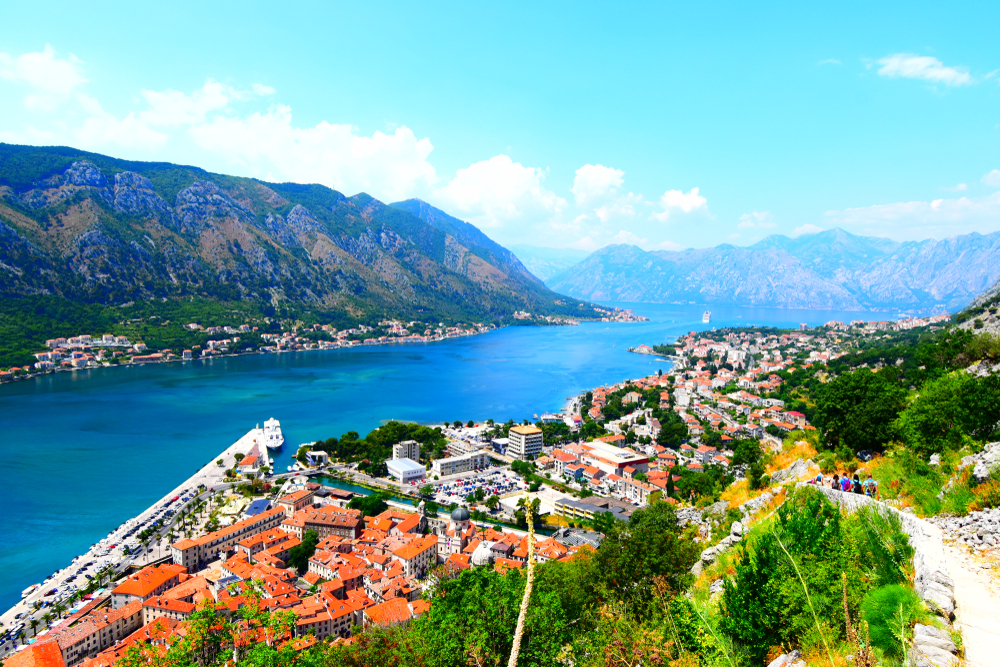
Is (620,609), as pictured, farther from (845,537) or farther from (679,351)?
(679,351)

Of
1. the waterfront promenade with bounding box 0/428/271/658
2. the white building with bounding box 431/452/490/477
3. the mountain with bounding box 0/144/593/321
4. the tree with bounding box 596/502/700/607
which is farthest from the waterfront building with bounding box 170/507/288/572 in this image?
the mountain with bounding box 0/144/593/321

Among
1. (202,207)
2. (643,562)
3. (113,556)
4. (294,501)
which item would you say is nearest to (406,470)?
(294,501)

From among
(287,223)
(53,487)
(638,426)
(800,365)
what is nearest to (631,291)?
(287,223)

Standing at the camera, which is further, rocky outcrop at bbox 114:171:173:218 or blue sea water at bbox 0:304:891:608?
rocky outcrop at bbox 114:171:173:218

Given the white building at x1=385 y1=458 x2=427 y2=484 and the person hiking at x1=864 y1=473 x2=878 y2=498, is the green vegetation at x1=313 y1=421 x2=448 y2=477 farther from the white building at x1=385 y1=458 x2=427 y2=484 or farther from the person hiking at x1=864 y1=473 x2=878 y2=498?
the person hiking at x1=864 y1=473 x2=878 y2=498

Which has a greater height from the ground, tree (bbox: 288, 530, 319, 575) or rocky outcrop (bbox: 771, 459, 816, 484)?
rocky outcrop (bbox: 771, 459, 816, 484)

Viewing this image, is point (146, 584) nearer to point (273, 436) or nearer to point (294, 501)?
point (294, 501)
